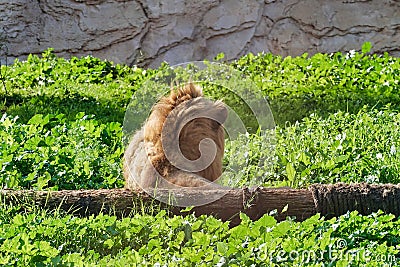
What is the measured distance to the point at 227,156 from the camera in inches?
245

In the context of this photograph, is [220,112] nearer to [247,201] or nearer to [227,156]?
[247,201]

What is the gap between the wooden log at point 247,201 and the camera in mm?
4477

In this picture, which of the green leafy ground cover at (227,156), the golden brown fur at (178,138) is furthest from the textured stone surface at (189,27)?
the golden brown fur at (178,138)

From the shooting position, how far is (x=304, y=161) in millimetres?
5566

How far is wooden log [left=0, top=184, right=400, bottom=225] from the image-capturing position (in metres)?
4.48

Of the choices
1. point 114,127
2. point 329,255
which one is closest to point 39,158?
→ point 114,127

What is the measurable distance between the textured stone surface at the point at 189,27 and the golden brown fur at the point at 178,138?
5685mm

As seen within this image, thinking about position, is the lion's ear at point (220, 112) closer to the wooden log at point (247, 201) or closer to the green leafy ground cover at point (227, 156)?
the wooden log at point (247, 201)

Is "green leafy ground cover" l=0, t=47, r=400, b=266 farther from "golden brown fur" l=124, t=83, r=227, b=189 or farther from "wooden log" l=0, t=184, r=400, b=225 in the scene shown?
"golden brown fur" l=124, t=83, r=227, b=189

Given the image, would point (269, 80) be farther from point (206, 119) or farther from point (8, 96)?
point (206, 119)

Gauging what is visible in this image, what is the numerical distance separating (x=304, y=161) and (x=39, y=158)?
5.89 ft

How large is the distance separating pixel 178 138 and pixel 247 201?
0.56 m

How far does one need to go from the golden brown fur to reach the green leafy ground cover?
38cm

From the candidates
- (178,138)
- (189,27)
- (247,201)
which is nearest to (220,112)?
(178,138)
